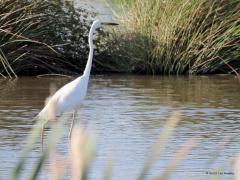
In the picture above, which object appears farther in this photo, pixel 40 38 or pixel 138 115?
pixel 40 38

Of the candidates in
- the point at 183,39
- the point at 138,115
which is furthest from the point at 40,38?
the point at 138,115

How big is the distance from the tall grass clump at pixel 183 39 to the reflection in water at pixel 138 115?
0.43 metres

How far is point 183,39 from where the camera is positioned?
49.0 ft

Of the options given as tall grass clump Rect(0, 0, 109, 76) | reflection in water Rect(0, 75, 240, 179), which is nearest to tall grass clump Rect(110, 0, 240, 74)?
reflection in water Rect(0, 75, 240, 179)

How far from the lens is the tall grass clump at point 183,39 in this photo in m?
14.9

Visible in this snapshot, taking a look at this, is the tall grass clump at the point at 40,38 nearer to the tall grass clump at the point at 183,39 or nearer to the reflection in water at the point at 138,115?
the reflection in water at the point at 138,115

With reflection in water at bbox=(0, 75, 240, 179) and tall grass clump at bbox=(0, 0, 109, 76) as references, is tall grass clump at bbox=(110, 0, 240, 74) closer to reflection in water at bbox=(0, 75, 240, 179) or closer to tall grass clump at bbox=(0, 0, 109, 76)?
reflection in water at bbox=(0, 75, 240, 179)

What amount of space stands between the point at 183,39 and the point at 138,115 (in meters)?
4.48

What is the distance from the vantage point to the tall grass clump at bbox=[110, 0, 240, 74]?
14859 mm

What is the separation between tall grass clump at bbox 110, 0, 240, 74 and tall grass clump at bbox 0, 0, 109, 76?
831 mm

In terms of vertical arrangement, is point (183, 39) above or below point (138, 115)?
above

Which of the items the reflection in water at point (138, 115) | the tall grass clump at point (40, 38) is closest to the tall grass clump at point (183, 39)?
the reflection in water at point (138, 115)

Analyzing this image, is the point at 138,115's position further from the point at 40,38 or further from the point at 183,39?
the point at 40,38

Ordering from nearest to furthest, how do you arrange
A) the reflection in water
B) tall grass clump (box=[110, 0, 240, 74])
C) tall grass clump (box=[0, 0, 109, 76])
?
1. the reflection in water
2. tall grass clump (box=[0, 0, 109, 76])
3. tall grass clump (box=[110, 0, 240, 74])
